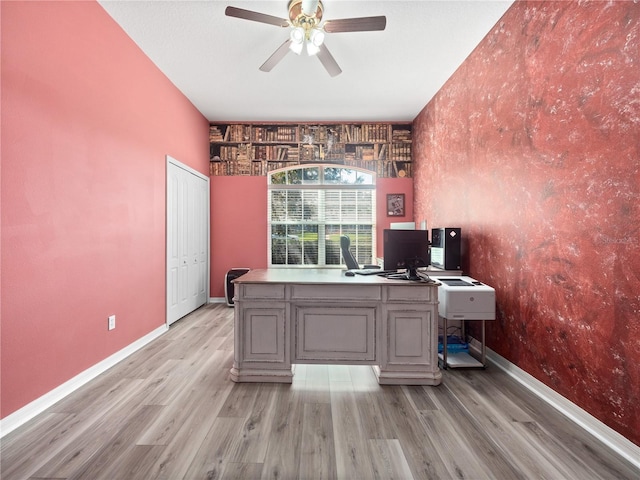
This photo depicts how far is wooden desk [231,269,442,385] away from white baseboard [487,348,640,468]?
0.75m

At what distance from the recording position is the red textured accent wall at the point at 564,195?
177cm

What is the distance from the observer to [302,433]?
197 cm

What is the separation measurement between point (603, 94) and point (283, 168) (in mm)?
4580

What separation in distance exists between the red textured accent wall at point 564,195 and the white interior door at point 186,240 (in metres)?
3.97

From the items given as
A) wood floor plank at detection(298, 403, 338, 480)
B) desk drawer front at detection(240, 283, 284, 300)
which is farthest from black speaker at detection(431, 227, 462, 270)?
wood floor plank at detection(298, 403, 338, 480)

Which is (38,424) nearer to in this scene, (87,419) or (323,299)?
(87,419)

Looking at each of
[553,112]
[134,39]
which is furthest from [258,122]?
[553,112]

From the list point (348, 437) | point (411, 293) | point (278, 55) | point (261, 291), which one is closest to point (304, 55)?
point (278, 55)

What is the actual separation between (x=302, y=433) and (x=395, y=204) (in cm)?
454

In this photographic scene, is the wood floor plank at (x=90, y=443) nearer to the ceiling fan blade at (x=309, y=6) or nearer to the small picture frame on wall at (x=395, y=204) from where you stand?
the ceiling fan blade at (x=309, y=6)

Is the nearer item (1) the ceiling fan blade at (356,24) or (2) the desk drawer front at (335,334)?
(1) the ceiling fan blade at (356,24)

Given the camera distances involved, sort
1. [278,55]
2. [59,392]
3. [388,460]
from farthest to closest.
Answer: [278,55], [59,392], [388,460]

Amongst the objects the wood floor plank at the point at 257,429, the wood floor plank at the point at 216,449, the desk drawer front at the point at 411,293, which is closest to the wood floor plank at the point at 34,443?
the wood floor plank at the point at 216,449

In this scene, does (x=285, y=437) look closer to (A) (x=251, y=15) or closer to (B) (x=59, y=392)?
(B) (x=59, y=392)
